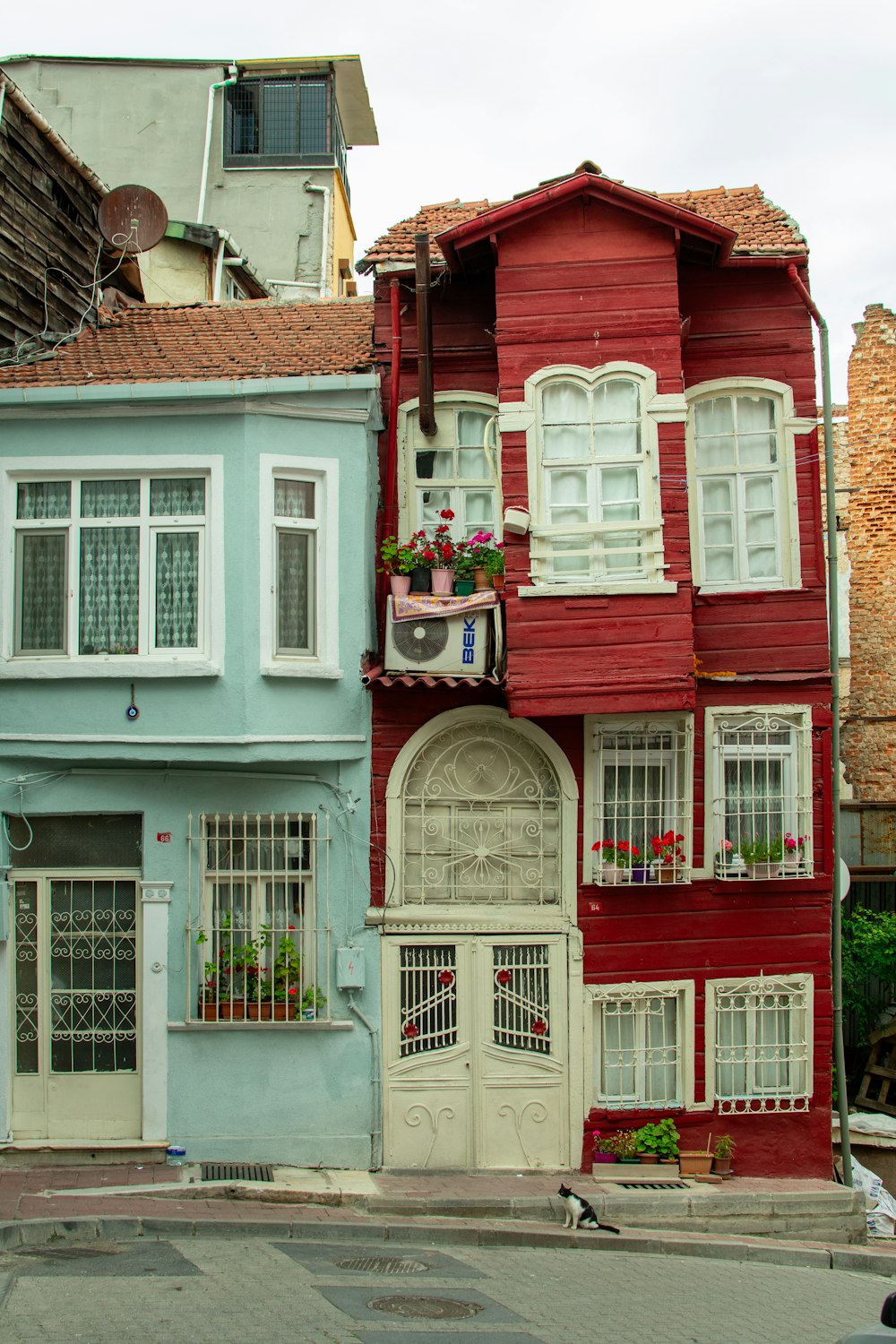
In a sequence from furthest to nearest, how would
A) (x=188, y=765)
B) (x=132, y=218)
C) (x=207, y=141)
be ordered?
(x=207, y=141) → (x=132, y=218) → (x=188, y=765)

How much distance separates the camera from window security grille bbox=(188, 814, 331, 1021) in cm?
1205

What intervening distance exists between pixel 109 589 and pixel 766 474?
21.1 ft

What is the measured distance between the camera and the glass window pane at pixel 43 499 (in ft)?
40.3

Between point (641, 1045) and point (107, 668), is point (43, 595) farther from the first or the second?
point (641, 1045)

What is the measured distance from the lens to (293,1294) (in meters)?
8.41

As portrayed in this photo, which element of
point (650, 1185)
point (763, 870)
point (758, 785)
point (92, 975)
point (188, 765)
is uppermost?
point (188, 765)

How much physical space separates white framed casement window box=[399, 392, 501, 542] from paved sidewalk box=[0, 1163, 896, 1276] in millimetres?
6096

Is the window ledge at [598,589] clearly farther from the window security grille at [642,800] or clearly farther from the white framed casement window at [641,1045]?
the white framed casement window at [641,1045]

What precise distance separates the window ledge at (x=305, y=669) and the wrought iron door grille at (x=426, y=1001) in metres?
2.67

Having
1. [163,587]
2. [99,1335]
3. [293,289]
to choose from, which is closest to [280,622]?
[163,587]

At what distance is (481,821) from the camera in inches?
495

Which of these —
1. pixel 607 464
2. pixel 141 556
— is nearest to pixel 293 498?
pixel 141 556

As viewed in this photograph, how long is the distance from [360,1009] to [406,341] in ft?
21.3

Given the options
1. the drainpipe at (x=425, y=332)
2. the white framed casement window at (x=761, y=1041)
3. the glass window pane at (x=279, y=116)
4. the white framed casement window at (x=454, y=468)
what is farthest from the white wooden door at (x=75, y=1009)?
the glass window pane at (x=279, y=116)
